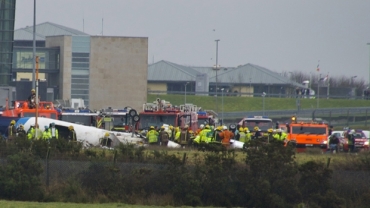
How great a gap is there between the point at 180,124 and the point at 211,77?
99.4m

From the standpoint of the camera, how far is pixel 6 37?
240 ft

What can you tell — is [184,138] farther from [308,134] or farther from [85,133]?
[308,134]

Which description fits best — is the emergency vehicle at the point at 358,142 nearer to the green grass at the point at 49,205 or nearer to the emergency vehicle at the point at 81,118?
the emergency vehicle at the point at 81,118

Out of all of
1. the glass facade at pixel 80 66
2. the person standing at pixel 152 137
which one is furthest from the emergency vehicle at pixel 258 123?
the glass facade at pixel 80 66

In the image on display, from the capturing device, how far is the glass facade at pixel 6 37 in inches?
2837

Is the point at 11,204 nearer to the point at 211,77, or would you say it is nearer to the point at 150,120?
the point at 150,120

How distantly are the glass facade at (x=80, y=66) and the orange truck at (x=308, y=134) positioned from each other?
52014 mm

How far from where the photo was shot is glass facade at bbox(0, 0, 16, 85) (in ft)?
236

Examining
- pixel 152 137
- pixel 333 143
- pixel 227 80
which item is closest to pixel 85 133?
pixel 152 137

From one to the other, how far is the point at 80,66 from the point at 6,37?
76.9ft

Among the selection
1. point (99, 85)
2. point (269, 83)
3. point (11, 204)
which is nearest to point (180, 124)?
point (11, 204)

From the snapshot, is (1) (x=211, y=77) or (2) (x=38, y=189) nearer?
(2) (x=38, y=189)

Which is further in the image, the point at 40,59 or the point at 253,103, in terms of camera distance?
the point at 253,103

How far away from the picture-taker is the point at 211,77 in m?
147
